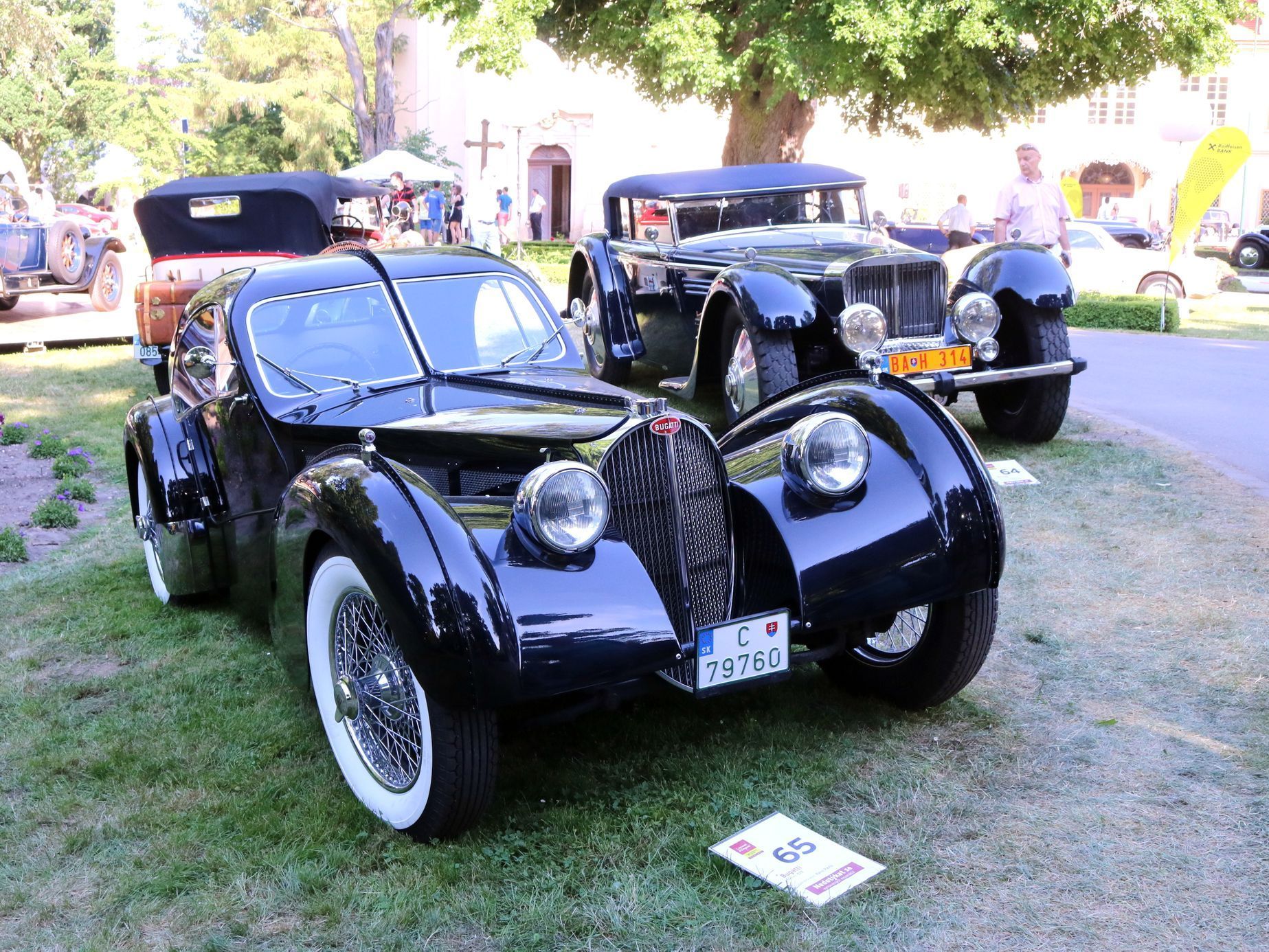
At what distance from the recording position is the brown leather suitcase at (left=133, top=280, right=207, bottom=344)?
9461mm

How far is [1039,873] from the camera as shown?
2895 millimetres

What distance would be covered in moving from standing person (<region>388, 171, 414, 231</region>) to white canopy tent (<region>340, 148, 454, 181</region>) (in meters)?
0.30

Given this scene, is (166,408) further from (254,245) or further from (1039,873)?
(254,245)

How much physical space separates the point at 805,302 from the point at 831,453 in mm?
3670

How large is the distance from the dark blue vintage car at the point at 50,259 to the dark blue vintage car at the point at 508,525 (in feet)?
36.9

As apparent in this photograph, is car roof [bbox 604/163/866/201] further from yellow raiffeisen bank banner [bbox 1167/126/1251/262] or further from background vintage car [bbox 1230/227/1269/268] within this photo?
background vintage car [bbox 1230/227/1269/268]

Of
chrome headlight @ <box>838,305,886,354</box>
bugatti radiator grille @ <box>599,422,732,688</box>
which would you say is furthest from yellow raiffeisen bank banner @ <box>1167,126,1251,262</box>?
bugatti radiator grille @ <box>599,422,732,688</box>

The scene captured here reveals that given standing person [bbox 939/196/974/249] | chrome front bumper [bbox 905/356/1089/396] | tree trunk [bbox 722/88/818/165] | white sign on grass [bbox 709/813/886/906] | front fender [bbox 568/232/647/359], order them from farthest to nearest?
1. tree trunk [bbox 722/88/818/165]
2. standing person [bbox 939/196/974/249]
3. front fender [bbox 568/232/647/359]
4. chrome front bumper [bbox 905/356/1089/396]
5. white sign on grass [bbox 709/813/886/906]

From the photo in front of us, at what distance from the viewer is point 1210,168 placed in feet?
42.2

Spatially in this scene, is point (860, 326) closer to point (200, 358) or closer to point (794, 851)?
point (200, 358)

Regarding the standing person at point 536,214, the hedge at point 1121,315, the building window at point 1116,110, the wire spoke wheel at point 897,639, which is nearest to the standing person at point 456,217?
the standing person at point 536,214

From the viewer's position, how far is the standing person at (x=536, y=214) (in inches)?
1214

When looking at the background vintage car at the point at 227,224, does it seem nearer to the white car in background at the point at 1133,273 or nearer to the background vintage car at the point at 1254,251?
the white car in background at the point at 1133,273

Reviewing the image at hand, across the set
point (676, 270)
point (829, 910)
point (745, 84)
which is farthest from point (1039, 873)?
point (745, 84)
